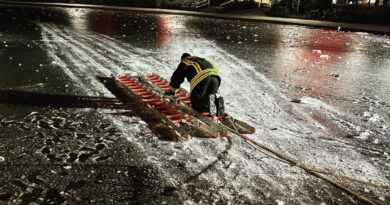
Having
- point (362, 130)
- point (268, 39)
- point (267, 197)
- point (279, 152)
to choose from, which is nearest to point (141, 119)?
point (279, 152)

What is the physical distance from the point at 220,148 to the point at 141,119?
1.60 metres

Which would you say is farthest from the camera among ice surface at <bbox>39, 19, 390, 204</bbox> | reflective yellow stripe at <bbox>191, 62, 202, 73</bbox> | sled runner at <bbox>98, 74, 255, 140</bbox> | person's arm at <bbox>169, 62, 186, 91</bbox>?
person's arm at <bbox>169, 62, 186, 91</bbox>

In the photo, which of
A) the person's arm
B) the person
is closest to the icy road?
the person

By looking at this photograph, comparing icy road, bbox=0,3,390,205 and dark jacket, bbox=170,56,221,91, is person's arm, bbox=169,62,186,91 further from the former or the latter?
icy road, bbox=0,3,390,205

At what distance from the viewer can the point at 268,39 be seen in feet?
48.9

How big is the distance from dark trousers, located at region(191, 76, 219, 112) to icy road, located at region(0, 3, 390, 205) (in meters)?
0.75

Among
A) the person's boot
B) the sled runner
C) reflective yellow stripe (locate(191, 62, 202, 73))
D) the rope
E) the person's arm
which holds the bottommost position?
the rope

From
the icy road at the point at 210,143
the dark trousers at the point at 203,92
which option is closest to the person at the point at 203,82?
the dark trousers at the point at 203,92

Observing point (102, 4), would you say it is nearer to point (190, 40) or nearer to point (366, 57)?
point (190, 40)

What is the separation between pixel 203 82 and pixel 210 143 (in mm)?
1020

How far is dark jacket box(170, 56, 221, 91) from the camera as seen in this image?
5.10 meters

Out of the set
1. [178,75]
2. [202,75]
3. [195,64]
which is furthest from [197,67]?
[178,75]

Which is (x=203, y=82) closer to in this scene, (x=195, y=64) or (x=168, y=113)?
(x=195, y=64)

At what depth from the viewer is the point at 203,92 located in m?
5.22
